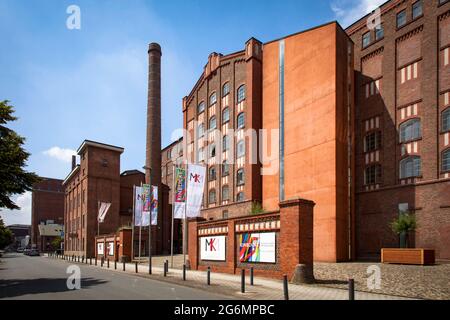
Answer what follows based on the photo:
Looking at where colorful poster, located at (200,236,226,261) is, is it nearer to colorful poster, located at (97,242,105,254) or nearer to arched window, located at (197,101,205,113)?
colorful poster, located at (97,242,105,254)

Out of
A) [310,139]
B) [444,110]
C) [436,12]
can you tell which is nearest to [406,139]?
[444,110]

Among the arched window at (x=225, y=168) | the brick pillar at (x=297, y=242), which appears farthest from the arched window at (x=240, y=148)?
the brick pillar at (x=297, y=242)

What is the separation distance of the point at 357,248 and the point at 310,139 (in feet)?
32.7

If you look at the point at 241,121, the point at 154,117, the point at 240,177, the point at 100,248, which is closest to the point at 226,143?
the point at 241,121

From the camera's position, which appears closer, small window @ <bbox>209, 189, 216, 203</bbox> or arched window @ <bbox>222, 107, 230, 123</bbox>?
arched window @ <bbox>222, 107, 230, 123</bbox>

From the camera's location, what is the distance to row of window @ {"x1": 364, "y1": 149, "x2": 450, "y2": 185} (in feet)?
89.4

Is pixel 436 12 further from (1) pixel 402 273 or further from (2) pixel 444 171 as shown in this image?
(1) pixel 402 273

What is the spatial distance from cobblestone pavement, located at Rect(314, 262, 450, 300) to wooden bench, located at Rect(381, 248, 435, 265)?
2.42m

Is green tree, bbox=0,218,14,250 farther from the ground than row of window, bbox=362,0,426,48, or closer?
closer

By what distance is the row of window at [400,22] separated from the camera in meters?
30.6

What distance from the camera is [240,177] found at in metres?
41.3

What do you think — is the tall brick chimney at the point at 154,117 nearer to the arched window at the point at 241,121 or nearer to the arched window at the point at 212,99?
the arched window at the point at 212,99

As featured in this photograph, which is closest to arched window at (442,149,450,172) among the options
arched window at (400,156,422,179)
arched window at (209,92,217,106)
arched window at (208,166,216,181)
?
arched window at (400,156,422,179)

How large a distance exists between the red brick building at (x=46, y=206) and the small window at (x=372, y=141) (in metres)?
102
